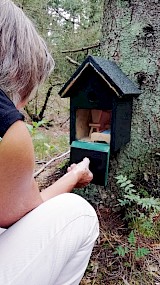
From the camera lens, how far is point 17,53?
879 millimetres

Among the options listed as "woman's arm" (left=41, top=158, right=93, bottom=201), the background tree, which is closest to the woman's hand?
"woman's arm" (left=41, top=158, right=93, bottom=201)

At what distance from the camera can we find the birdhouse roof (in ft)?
4.10

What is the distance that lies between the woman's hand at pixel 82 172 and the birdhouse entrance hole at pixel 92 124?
0.49 ft

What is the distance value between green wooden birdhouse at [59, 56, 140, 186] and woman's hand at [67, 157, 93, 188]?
2.7 inches

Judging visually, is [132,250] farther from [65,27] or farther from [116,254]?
[65,27]

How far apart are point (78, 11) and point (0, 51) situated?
355 centimetres

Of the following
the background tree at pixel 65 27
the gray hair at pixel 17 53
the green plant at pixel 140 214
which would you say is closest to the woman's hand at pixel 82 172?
the green plant at pixel 140 214

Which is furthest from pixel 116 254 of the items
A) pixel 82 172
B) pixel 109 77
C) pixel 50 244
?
pixel 109 77

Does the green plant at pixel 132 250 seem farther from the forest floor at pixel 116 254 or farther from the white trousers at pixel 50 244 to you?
the white trousers at pixel 50 244

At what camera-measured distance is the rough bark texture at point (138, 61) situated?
142cm

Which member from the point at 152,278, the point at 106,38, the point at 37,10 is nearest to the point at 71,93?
the point at 106,38

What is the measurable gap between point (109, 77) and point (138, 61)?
26 cm

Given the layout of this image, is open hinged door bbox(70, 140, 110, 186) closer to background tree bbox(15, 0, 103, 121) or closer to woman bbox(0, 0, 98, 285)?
woman bbox(0, 0, 98, 285)

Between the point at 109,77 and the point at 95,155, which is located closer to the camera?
the point at 109,77
